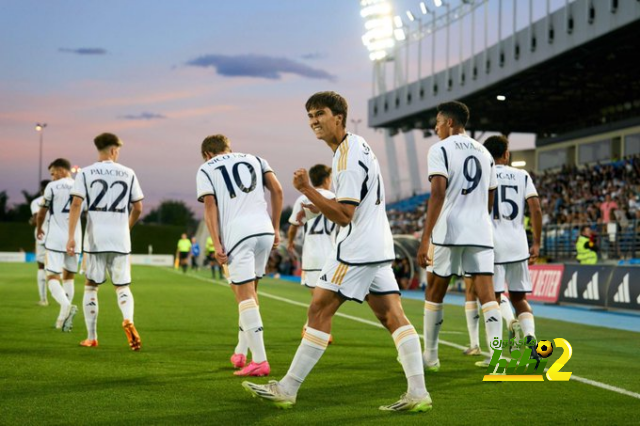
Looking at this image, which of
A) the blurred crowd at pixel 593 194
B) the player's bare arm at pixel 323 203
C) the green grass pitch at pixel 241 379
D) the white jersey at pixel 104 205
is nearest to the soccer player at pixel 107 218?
the white jersey at pixel 104 205

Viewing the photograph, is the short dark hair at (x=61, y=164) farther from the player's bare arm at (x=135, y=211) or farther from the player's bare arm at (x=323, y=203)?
the player's bare arm at (x=323, y=203)

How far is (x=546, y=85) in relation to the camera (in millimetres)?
39219

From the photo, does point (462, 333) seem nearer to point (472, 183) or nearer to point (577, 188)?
point (472, 183)

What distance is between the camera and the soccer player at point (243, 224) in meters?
7.11

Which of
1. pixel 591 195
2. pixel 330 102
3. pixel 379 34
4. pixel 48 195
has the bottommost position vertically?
pixel 48 195

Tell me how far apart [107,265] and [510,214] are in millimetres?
4288

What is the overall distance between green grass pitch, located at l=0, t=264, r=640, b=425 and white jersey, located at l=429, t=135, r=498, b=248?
121 cm

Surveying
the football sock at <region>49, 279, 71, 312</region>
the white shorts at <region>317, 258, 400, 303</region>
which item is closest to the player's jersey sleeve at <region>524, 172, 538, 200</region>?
the white shorts at <region>317, 258, 400, 303</region>

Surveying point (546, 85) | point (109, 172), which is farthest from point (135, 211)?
point (546, 85)

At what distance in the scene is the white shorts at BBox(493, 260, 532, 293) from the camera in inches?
331

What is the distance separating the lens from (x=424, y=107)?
4522 centimetres

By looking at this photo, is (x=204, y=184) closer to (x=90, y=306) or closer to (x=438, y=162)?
(x=438, y=162)

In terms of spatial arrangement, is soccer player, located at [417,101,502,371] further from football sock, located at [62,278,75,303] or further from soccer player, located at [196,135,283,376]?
football sock, located at [62,278,75,303]

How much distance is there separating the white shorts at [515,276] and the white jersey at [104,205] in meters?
3.85
